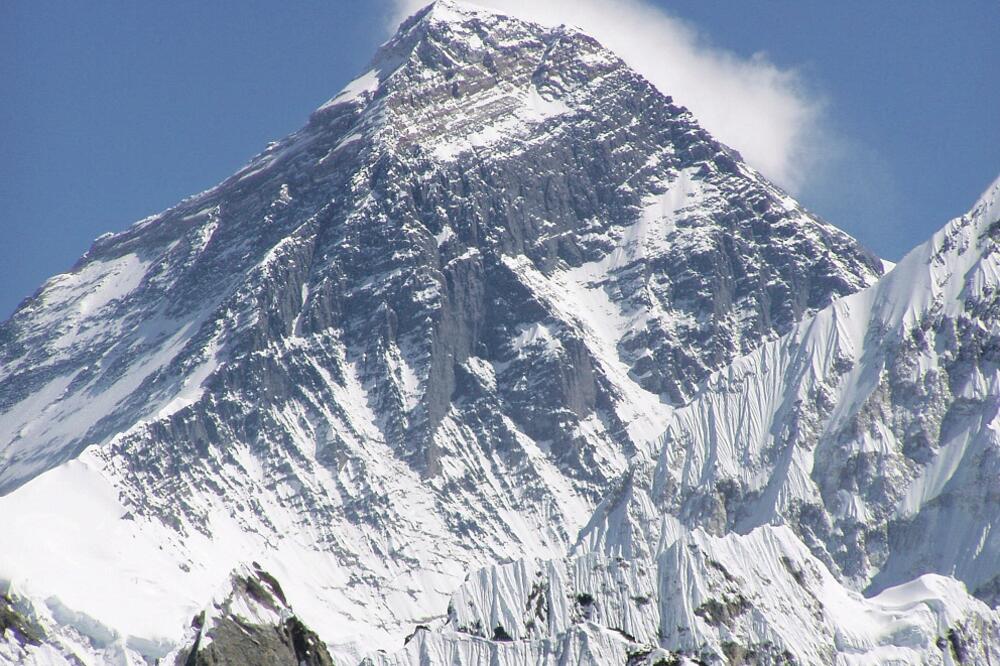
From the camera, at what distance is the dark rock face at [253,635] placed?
168m

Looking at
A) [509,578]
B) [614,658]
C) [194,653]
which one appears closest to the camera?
[194,653]

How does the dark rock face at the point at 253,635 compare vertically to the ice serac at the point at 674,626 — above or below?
below

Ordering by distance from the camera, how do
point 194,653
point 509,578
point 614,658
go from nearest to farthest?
point 194,653 → point 614,658 → point 509,578

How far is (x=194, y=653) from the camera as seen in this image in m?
167

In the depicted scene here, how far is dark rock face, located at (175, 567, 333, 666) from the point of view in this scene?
16800 centimetres

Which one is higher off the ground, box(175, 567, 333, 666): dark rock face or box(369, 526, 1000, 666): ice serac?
box(369, 526, 1000, 666): ice serac

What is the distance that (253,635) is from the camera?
17138 centimetres

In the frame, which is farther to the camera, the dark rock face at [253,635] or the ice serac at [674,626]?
the ice serac at [674,626]

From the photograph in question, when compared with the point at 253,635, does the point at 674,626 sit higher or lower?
higher

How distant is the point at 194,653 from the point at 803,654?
4915cm

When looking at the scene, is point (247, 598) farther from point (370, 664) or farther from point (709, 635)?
point (709, 635)

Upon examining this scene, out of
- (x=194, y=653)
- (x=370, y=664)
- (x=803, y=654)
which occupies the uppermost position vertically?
(x=803, y=654)

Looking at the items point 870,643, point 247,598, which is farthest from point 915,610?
point 247,598

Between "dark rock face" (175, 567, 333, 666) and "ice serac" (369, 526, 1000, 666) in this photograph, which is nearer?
"dark rock face" (175, 567, 333, 666)
